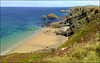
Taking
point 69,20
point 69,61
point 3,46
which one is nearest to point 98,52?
point 69,61

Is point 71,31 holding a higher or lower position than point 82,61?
higher

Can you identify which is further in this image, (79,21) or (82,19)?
(82,19)

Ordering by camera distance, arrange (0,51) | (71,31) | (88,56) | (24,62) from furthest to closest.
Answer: (71,31), (0,51), (24,62), (88,56)

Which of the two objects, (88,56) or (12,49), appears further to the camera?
(12,49)

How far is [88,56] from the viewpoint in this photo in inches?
533

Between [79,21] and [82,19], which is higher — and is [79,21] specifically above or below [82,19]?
below

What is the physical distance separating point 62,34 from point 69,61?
4672 centimetres

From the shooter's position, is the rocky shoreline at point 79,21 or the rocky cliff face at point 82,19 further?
the rocky cliff face at point 82,19

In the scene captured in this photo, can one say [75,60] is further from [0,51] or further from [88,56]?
[0,51]

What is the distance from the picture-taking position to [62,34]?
2361 inches

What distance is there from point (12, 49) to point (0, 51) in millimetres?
5770

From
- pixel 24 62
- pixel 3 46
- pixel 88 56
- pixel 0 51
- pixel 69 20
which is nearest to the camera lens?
pixel 88 56

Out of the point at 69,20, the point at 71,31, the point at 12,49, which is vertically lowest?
the point at 12,49

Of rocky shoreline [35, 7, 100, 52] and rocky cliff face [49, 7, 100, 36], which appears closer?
rocky shoreline [35, 7, 100, 52]
